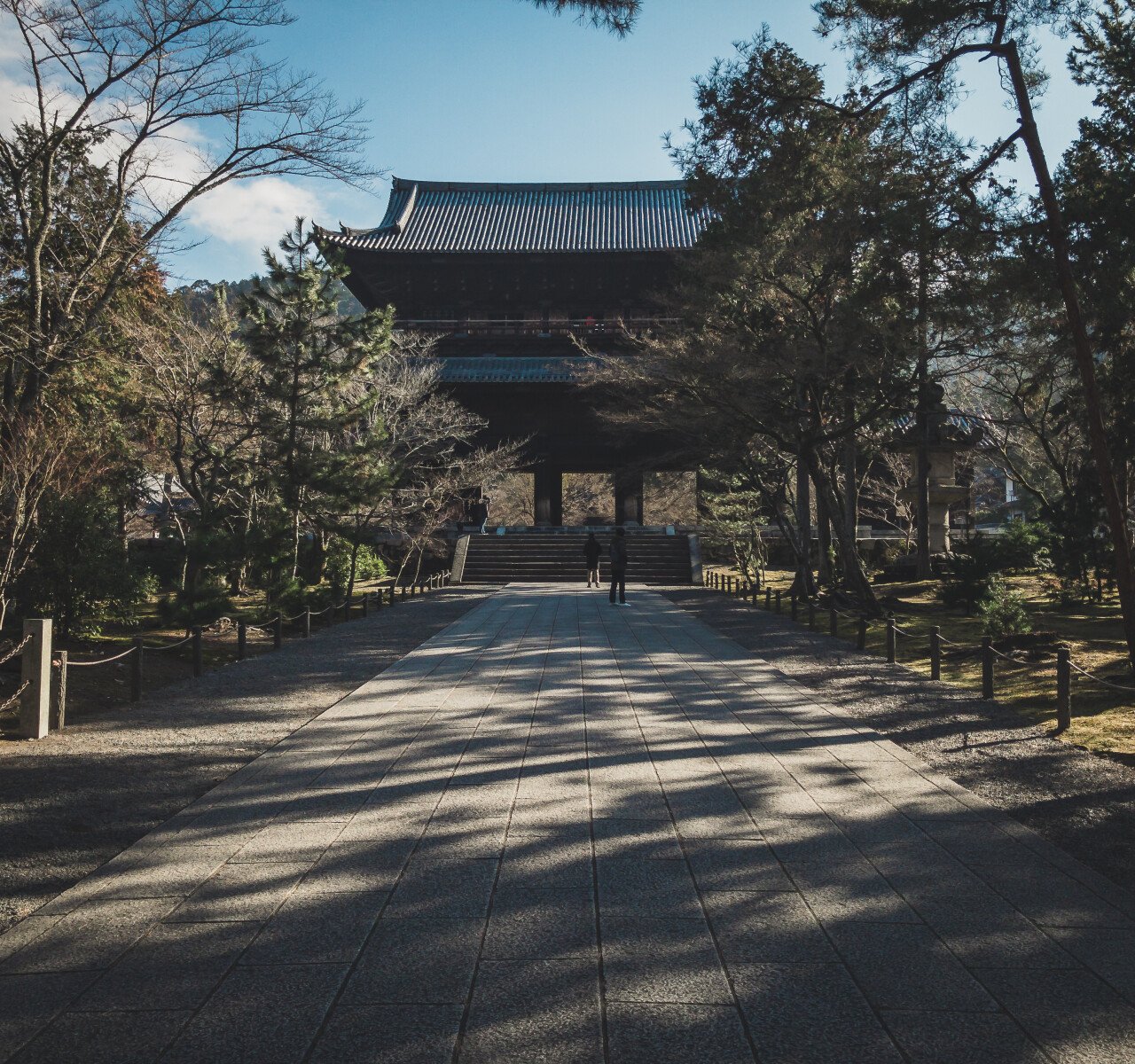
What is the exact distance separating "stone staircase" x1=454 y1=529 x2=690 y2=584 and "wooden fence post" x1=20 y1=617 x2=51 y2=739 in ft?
66.4

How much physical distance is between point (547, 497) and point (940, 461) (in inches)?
566

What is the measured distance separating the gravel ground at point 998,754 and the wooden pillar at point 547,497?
2146 centimetres

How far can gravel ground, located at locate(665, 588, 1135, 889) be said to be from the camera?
5156 mm

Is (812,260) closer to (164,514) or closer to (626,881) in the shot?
(626,881)

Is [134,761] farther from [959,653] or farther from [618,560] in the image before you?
[618,560]

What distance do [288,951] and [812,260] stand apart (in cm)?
1396

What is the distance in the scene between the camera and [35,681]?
24.4 ft

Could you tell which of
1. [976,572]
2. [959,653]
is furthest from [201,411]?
[976,572]

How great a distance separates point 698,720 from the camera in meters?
8.00

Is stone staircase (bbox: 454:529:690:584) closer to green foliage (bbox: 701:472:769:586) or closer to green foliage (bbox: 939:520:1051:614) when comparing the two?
green foliage (bbox: 701:472:769:586)

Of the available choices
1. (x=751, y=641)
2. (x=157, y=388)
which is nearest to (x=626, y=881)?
(x=751, y=641)

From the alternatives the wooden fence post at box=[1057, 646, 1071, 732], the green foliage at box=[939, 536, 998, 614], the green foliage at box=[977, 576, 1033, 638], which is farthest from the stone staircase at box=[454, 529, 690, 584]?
the wooden fence post at box=[1057, 646, 1071, 732]

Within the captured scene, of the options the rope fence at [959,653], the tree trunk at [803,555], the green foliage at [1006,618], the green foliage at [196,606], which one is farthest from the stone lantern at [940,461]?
the green foliage at [196,606]

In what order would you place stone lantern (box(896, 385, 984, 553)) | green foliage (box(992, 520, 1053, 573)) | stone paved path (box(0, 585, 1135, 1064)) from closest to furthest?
stone paved path (box(0, 585, 1135, 1064)), green foliage (box(992, 520, 1053, 573)), stone lantern (box(896, 385, 984, 553))
